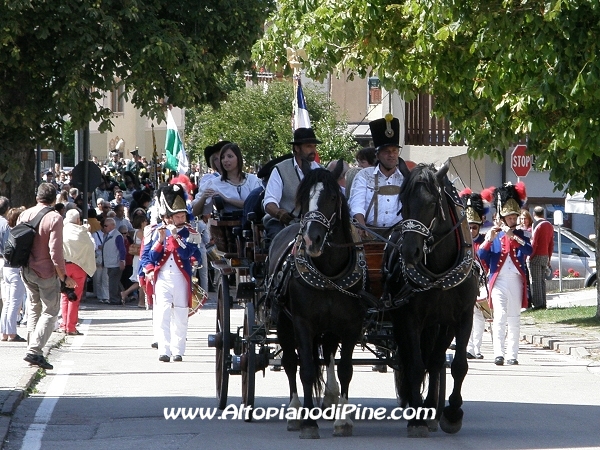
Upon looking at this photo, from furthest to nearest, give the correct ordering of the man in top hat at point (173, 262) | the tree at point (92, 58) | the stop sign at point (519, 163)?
the tree at point (92, 58) < the stop sign at point (519, 163) < the man in top hat at point (173, 262)

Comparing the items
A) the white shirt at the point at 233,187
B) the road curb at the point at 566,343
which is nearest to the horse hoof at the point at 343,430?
the white shirt at the point at 233,187

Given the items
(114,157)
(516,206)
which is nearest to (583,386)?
(516,206)

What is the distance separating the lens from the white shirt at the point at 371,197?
32.9 feet

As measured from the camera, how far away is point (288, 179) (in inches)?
402

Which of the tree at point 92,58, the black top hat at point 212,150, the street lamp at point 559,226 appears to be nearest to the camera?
the black top hat at point 212,150

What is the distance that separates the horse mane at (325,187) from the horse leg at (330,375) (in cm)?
94

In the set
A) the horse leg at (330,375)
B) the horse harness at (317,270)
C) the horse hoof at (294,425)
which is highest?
the horse harness at (317,270)

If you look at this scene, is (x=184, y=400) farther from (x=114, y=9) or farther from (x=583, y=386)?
(x=114, y=9)

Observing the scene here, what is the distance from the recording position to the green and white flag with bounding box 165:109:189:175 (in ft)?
97.9

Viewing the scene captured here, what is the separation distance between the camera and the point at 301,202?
897 cm

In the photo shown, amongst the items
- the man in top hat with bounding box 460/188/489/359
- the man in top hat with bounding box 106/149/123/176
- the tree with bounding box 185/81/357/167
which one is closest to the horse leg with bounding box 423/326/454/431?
the man in top hat with bounding box 460/188/489/359

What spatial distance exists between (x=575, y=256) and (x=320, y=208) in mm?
21804

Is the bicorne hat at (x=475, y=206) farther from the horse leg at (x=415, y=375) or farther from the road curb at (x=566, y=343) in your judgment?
the horse leg at (x=415, y=375)

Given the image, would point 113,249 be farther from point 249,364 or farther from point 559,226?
point 249,364
